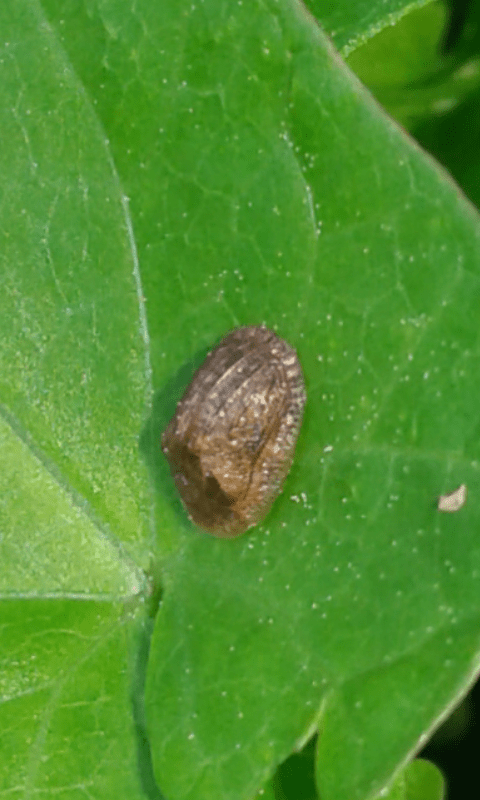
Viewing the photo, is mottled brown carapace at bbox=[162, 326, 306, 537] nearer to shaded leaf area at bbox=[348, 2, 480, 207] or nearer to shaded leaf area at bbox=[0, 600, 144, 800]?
shaded leaf area at bbox=[0, 600, 144, 800]

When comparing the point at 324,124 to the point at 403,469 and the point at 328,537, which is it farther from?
the point at 328,537

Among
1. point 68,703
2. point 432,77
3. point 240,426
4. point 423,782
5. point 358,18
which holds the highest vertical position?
point 358,18

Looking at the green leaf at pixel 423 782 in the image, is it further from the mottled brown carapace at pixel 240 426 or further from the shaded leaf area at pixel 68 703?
the mottled brown carapace at pixel 240 426

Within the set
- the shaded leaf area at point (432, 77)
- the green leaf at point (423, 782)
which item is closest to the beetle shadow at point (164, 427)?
the green leaf at point (423, 782)

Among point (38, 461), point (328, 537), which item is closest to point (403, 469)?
point (328, 537)

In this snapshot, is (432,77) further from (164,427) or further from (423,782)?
(423,782)

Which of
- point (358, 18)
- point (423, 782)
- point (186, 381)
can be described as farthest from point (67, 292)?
point (423, 782)
